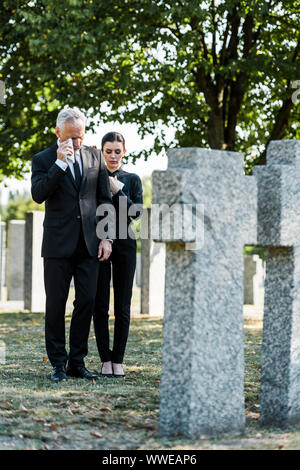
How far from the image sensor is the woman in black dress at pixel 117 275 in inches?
282

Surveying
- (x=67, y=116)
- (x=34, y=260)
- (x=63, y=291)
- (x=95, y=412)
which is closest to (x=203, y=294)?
(x=95, y=412)

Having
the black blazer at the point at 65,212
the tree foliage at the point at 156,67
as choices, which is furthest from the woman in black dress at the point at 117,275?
the tree foliage at the point at 156,67

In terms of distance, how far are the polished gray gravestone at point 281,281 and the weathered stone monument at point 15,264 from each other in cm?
1511

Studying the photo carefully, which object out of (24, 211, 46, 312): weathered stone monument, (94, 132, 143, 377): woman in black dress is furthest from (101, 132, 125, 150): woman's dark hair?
(24, 211, 46, 312): weathered stone monument

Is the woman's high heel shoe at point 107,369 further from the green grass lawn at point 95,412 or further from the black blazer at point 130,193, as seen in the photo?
the black blazer at point 130,193

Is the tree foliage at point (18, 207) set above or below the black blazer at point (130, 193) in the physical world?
above

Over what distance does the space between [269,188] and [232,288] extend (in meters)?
0.71

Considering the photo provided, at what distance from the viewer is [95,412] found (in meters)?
5.35

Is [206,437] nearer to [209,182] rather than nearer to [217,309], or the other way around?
[217,309]

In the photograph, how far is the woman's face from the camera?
716 centimetres

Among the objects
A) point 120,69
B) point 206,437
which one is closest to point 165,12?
point 120,69

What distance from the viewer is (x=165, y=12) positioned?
14.4m

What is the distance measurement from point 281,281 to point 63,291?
2353 millimetres

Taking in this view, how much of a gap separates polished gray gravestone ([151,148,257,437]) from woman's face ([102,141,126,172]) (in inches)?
97.0
